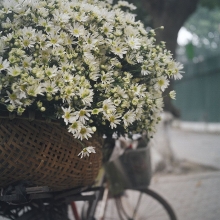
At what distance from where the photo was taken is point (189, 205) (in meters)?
5.40

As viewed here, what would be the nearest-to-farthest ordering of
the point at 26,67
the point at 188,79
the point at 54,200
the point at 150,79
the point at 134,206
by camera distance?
the point at 26,67 → the point at 150,79 → the point at 54,200 → the point at 134,206 → the point at 188,79

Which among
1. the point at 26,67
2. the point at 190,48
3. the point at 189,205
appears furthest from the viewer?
the point at 190,48

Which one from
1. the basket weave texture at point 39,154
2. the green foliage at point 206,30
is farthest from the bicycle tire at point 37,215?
the green foliage at point 206,30

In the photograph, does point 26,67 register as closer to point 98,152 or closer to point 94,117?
point 94,117

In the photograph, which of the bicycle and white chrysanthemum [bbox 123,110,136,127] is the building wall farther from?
white chrysanthemum [bbox 123,110,136,127]

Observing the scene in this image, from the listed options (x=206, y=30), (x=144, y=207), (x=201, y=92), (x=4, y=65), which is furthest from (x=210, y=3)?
(x=206, y=30)

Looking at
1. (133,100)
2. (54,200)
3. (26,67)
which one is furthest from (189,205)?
(26,67)

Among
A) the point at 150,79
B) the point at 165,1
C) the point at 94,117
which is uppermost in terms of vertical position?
the point at 165,1

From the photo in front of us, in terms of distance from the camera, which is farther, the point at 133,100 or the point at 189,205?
the point at 189,205

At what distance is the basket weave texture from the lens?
1.97m

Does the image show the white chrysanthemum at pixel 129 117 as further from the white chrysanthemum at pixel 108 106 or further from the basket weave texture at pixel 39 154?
the basket weave texture at pixel 39 154

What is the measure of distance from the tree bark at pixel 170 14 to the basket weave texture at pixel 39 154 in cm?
528

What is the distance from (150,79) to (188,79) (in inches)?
712

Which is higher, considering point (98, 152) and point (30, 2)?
point (30, 2)
